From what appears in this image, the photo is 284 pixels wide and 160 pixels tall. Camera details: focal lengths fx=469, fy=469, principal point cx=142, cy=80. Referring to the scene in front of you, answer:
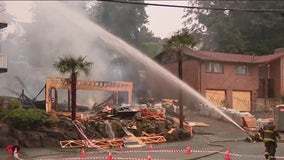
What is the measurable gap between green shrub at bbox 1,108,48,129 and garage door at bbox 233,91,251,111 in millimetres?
24563

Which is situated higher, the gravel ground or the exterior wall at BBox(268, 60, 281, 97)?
the exterior wall at BBox(268, 60, 281, 97)

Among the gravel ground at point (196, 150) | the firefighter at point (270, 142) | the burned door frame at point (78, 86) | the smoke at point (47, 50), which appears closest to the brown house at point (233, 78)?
the burned door frame at point (78, 86)

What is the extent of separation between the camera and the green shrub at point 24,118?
23.7 m

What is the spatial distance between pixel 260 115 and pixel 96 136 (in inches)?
716

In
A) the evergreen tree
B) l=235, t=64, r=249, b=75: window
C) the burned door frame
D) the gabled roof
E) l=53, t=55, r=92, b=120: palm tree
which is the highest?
the evergreen tree

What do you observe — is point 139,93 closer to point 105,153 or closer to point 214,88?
point 214,88

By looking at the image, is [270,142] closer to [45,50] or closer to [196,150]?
[196,150]

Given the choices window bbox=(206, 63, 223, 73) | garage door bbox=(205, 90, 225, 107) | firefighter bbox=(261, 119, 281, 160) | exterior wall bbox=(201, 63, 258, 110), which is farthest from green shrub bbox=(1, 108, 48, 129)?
window bbox=(206, 63, 223, 73)

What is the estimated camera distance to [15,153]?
19.1m

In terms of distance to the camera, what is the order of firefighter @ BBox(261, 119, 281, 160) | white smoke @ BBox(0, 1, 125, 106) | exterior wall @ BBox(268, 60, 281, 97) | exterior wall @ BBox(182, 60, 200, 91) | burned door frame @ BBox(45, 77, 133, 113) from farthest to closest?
white smoke @ BBox(0, 1, 125, 106), exterior wall @ BBox(268, 60, 281, 97), exterior wall @ BBox(182, 60, 200, 91), burned door frame @ BBox(45, 77, 133, 113), firefighter @ BBox(261, 119, 281, 160)

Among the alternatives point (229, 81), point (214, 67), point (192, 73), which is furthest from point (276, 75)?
point (192, 73)

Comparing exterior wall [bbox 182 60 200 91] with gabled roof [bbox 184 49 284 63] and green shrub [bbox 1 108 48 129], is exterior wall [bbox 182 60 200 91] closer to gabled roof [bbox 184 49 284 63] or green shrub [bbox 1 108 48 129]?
gabled roof [bbox 184 49 284 63]

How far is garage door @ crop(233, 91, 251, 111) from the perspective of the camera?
4482 cm

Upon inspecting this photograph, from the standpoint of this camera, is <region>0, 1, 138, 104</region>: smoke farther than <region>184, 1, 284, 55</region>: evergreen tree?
No
